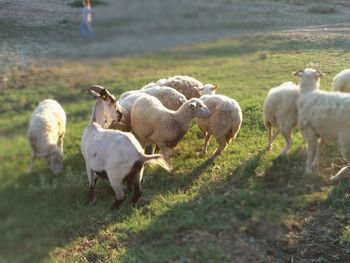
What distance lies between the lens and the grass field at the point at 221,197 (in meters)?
4.31

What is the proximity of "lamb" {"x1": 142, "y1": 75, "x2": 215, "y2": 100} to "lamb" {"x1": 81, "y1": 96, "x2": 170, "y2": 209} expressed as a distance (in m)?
2.50

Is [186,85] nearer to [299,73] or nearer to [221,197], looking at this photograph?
[299,73]

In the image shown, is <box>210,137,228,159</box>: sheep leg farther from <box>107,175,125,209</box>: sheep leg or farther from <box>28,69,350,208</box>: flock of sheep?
<box>107,175,125,209</box>: sheep leg

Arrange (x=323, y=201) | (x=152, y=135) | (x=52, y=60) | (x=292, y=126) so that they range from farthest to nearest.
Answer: (x=152, y=135)
(x=292, y=126)
(x=323, y=201)
(x=52, y=60)

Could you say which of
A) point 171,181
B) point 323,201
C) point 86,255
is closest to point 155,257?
point 86,255

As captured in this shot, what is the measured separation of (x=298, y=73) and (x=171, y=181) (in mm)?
2252

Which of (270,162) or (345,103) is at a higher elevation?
(345,103)

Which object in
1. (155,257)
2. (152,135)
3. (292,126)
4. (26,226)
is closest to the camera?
(26,226)

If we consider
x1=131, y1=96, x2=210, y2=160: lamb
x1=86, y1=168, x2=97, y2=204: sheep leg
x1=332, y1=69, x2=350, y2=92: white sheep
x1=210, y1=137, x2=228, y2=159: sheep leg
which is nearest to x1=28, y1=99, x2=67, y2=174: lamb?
x1=86, y1=168, x2=97, y2=204: sheep leg

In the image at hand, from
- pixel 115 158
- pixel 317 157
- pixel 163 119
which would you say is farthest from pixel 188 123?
pixel 317 157

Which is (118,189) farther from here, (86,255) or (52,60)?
(52,60)

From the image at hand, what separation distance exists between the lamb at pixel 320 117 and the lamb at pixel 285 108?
0.13 m

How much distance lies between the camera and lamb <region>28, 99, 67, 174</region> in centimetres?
262

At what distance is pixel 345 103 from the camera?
5699 millimetres
